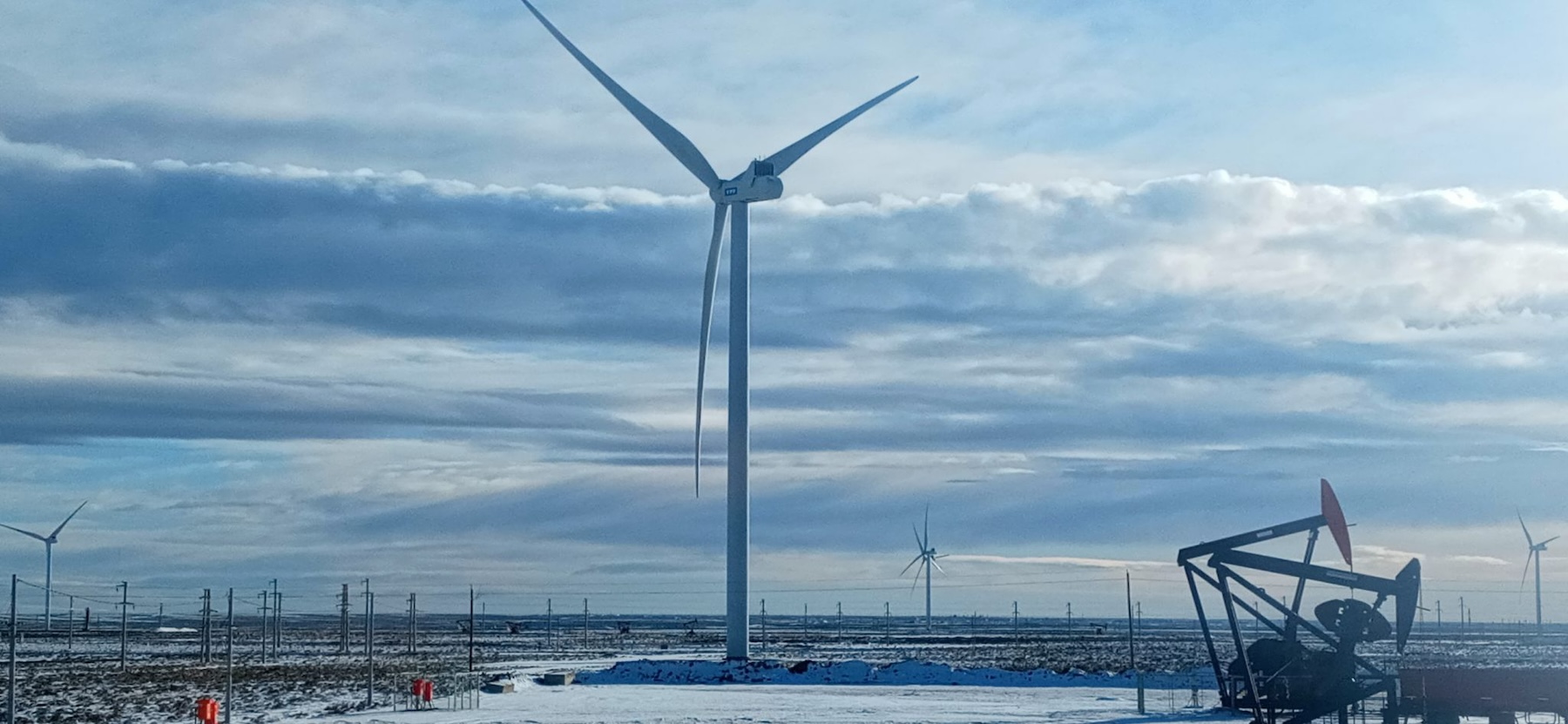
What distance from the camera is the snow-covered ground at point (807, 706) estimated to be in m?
40.9

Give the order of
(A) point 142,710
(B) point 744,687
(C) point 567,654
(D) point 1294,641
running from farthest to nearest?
(C) point 567,654
(B) point 744,687
(A) point 142,710
(D) point 1294,641

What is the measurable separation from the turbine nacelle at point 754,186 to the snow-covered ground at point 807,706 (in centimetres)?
2269

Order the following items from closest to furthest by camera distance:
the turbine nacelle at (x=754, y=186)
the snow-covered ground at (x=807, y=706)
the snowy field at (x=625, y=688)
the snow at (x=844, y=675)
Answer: the snow-covered ground at (x=807, y=706)
the snowy field at (x=625, y=688)
the snow at (x=844, y=675)
the turbine nacelle at (x=754, y=186)

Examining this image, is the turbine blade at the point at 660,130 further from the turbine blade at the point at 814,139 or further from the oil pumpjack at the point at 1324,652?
the oil pumpjack at the point at 1324,652

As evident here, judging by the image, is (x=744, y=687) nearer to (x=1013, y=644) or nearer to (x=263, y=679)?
(x=263, y=679)

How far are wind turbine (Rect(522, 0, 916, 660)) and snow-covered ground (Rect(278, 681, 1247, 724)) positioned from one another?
344 inches

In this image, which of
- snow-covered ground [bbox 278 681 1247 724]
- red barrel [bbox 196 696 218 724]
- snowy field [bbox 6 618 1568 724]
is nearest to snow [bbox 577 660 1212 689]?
snowy field [bbox 6 618 1568 724]

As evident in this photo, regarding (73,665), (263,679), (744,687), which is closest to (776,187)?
(744,687)

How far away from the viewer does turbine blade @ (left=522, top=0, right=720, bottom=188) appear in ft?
230

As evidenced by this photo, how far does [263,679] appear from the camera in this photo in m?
60.7

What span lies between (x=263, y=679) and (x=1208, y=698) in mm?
35594

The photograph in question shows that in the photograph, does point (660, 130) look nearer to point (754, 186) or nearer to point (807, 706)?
point (754, 186)

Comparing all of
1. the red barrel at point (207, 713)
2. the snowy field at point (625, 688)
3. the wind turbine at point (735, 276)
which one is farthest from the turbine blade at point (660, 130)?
the red barrel at point (207, 713)

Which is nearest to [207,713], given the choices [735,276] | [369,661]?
[369,661]
